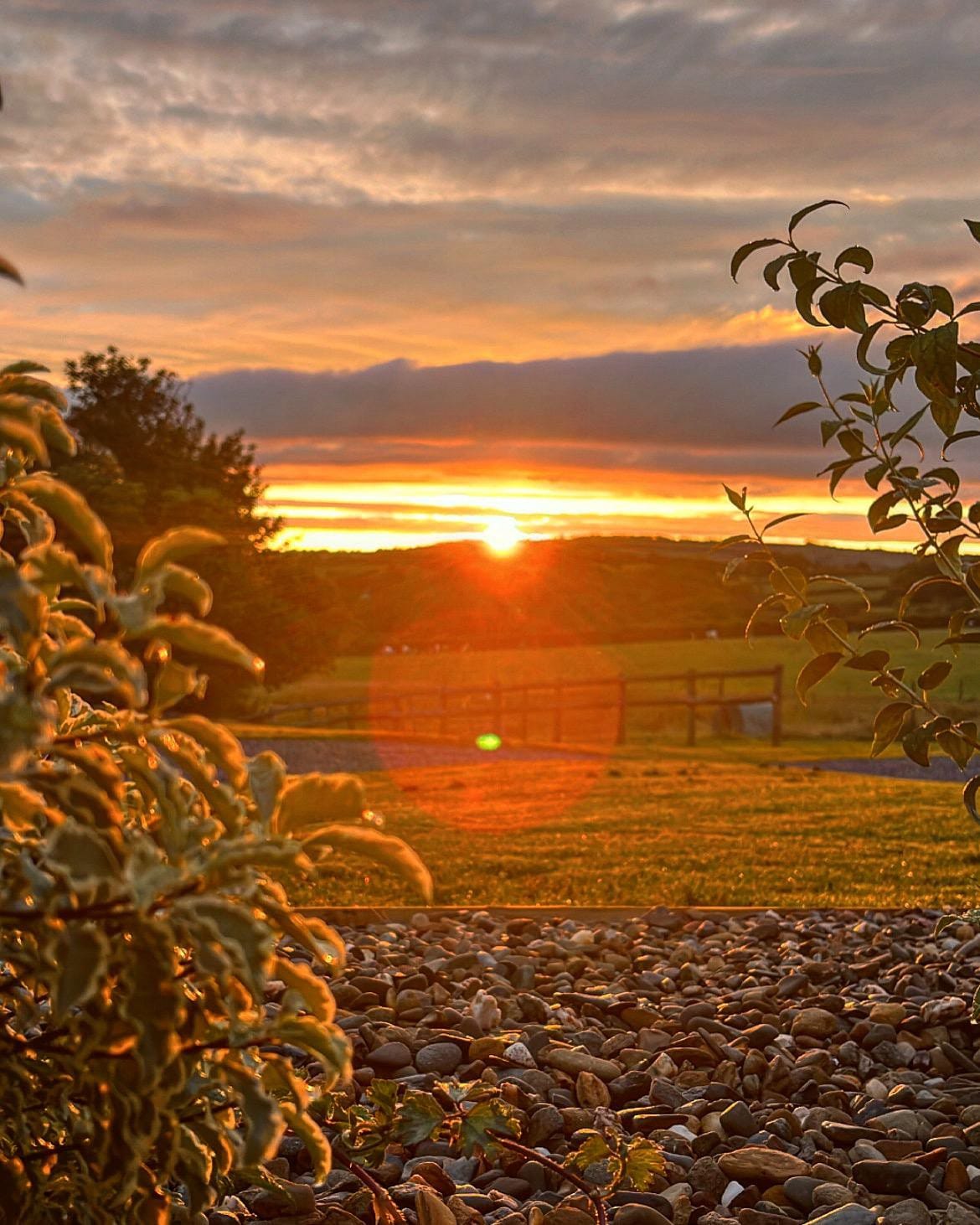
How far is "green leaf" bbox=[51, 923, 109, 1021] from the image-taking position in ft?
4.67

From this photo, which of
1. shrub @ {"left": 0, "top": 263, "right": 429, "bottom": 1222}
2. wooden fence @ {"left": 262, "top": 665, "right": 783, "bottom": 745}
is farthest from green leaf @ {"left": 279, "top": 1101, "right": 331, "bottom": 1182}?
wooden fence @ {"left": 262, "top": 665, "right": 783, "bottom": 745}

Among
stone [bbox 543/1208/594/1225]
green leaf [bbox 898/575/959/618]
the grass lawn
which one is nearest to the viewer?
stone [bbox 543/1208/594/1225]

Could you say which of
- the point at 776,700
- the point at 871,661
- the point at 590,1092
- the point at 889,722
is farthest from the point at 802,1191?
the point at 776,700

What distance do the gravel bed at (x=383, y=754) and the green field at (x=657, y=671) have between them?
41.2 feet

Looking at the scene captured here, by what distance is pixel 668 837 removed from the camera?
1108 centimetres

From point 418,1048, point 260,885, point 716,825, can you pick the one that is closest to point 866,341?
point 260,885

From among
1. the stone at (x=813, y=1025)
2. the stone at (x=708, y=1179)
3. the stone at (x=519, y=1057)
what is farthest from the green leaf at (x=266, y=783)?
the stone at (x=813, y=1025)

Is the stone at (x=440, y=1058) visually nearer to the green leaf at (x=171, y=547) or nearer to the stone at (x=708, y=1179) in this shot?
the stone at (x=708, y=1179)

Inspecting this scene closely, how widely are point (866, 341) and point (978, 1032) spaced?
2.73 meters

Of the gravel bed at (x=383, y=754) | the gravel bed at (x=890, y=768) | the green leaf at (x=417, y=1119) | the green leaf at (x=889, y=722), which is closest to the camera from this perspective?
the green leaf at (x=417, y=1119)

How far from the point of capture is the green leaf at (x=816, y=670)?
346 cm

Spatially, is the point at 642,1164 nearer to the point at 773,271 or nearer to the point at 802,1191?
the point at 802,1191

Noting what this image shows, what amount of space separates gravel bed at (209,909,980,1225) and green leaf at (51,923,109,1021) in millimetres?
1697

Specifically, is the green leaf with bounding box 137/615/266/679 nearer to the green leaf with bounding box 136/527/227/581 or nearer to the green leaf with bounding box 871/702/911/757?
the green leaf with bounding box 136/527/227/581
